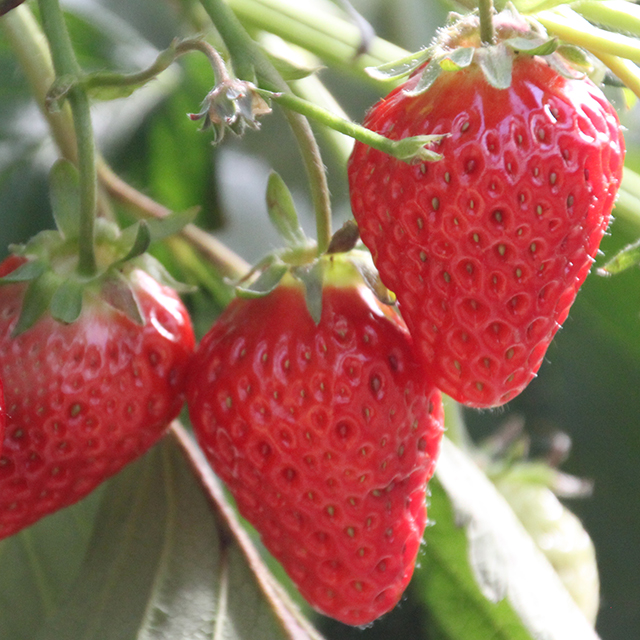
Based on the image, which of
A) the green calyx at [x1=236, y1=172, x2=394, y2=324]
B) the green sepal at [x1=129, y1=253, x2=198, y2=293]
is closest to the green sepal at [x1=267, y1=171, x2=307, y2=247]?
the green calyx at [x1=236, y1=172, x2=394, y2=324]

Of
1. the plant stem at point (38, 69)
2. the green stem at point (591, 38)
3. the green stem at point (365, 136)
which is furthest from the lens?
the plant stem at point (38, 69)

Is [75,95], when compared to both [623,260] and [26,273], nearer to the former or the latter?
[26,273]

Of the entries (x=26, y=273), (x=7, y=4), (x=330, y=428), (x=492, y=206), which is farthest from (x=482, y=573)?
(x=7, y=4)

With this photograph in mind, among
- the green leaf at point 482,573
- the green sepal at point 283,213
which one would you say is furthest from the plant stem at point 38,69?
the green leaf at point 482,573

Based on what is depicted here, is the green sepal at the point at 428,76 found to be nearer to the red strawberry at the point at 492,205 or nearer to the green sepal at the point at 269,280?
the red strawberry at the point at 492,205

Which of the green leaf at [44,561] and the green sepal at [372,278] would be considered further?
the green leaf at [44,561]

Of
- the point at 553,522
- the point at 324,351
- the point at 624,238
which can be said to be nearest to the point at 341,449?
the point at 324,351
